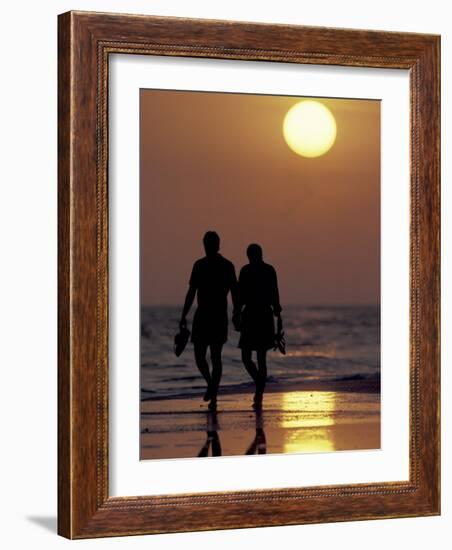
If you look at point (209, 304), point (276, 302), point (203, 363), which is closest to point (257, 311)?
point (276, 302)

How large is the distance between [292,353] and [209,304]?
0.36 metres

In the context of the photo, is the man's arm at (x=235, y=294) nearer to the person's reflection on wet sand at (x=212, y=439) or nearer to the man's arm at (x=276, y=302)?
the man's arm at (x=276, y=302)

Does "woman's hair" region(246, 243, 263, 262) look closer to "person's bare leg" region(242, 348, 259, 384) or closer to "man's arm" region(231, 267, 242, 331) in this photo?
"man's arm" region(231, 267, 242, 331)

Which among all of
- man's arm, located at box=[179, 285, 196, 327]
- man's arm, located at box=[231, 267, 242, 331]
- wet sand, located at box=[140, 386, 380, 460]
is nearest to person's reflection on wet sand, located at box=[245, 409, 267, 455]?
wet sand, located at box=[140, 386, 380, 460]

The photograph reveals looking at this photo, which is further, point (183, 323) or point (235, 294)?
point (235, 294)

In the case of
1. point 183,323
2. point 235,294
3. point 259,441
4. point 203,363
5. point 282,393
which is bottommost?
point 259,441

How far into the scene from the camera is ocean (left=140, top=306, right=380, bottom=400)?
18.1ft

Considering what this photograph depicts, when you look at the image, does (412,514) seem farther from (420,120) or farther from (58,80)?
(58,80)

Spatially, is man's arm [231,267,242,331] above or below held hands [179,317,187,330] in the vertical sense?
above

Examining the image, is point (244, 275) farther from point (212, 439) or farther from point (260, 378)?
point (212, 439)

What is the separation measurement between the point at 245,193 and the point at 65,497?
1.28 metres

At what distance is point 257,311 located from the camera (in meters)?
5.70

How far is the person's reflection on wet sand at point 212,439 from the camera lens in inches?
221

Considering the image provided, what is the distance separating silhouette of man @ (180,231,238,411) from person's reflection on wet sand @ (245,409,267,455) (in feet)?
0.61
